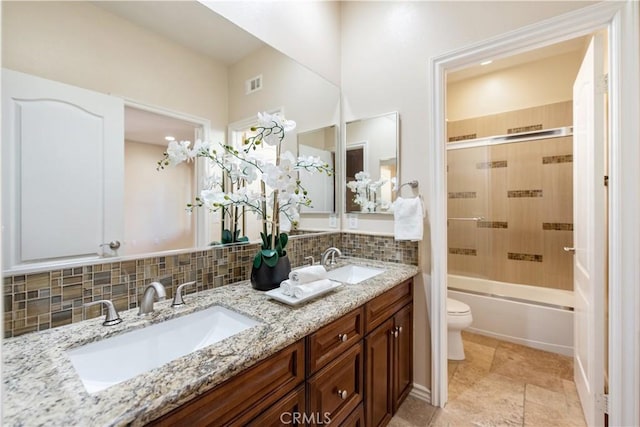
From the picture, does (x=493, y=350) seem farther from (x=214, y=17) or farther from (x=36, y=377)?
(x=214, y=17)

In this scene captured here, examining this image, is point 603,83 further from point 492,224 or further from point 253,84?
point 492,224

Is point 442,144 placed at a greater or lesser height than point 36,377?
greater

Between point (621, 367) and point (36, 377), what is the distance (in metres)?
2.18

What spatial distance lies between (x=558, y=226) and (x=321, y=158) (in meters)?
2.49

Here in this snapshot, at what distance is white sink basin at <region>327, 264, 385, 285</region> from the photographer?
1802 mm

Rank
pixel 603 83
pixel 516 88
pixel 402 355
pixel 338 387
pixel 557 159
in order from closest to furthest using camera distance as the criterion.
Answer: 1. pixel 338 387
2. pixel 603 83
3. pixel 402 355
4. pixel 557 159
5. pixel 516 88

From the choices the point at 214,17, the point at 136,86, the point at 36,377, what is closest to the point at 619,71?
the point at 214,17

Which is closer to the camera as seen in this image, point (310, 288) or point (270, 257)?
point (310, 288)

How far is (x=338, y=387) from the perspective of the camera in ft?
3.86

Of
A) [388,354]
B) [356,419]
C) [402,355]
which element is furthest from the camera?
[402,355]

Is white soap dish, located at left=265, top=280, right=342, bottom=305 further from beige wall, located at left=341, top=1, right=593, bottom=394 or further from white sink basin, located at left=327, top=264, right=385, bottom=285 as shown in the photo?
beige wall, located at left=341, top=1, right=593, bottom=394

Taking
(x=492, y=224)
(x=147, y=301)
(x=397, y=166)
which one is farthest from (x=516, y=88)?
(x=147, y=301)

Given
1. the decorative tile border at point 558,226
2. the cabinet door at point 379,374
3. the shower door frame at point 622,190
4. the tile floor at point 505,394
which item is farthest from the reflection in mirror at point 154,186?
the decorative tile border at point 558,226

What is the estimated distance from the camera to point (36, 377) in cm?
70
